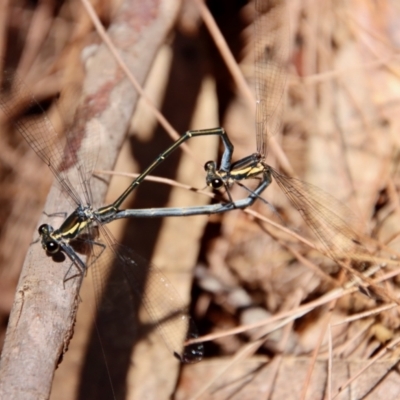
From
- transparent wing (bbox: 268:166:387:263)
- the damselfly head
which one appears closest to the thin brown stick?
the damselfly head

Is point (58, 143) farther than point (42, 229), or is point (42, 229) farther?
point (58, 143)

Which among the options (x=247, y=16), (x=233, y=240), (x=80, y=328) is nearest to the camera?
(x=80, y=328)

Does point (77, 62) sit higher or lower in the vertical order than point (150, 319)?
higher

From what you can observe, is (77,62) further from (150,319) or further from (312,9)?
(150,319)

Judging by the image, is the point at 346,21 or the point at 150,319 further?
the point at 346,21

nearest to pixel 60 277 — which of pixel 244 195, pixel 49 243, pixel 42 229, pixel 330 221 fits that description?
pixel 49 243

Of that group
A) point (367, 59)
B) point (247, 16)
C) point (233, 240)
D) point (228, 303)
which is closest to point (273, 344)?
point (228, 303)

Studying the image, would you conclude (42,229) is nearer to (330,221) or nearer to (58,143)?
(58,143)

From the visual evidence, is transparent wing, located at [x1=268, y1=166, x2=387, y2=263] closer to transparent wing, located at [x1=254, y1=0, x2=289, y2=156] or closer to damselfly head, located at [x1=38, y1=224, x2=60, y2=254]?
transparent wing, located at [x1=254, y1=0, x2=289, y2=156]
